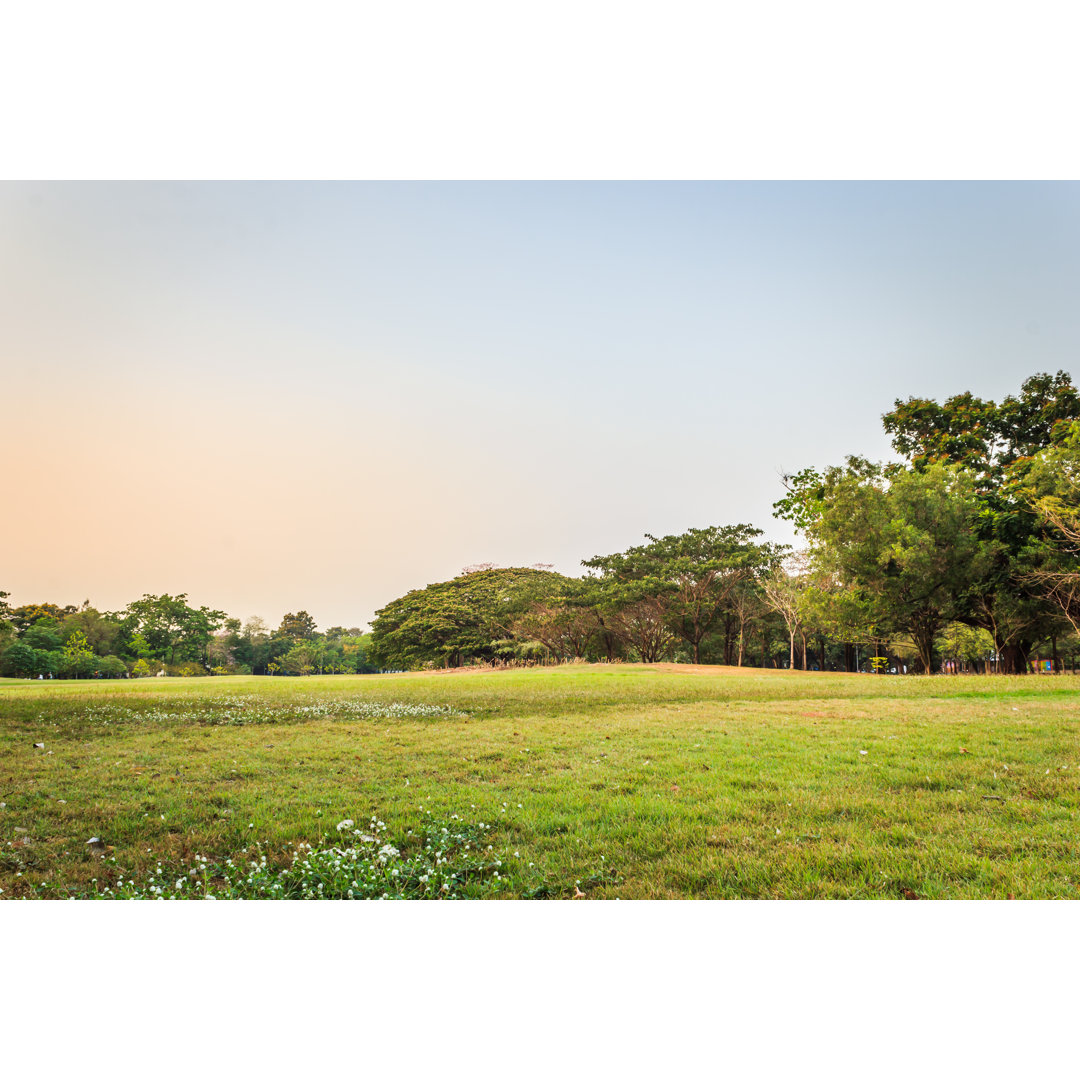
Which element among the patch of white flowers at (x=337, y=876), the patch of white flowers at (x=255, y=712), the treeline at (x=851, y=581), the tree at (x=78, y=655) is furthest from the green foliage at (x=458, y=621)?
the patch of white flowers at (x=337, y=876)

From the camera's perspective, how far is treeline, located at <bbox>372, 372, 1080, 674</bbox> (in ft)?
50.1

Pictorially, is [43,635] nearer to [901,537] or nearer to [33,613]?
[33,613]

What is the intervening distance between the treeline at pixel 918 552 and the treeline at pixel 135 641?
51.6 feet

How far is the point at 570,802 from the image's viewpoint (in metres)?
3.92

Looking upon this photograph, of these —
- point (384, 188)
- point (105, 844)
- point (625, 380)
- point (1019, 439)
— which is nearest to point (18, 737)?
point (105, 844)

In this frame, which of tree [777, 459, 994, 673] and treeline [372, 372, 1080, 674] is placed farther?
tree [777, 459, 994, 673]

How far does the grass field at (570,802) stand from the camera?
2873mm

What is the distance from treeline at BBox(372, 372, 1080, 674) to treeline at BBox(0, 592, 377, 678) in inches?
619

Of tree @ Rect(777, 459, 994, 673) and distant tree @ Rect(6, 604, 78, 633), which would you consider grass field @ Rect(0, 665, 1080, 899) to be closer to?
distant tree @ Rect(6, 604, 78, 633)

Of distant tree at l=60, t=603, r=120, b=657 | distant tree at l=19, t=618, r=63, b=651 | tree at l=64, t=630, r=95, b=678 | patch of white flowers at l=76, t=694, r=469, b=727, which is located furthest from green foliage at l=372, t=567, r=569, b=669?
distant tree at l=19, t=618, r=63, b=651

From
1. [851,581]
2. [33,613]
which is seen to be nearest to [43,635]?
[33,613]

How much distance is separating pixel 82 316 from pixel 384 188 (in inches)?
167

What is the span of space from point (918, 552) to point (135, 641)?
21670 mm

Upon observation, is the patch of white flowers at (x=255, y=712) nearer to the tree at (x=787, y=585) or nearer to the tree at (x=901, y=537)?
the tree at (x=901, y=537)
